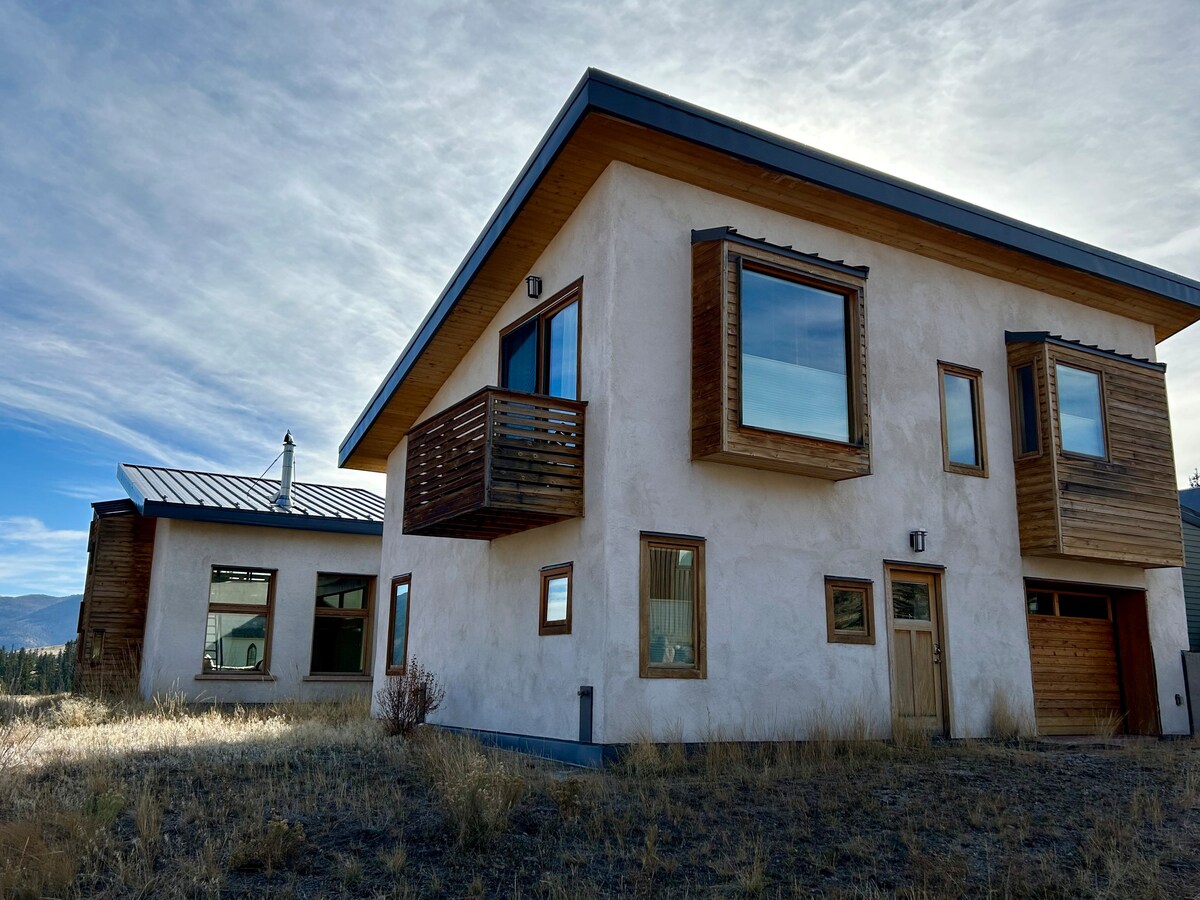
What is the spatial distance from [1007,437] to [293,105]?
10.7 meters

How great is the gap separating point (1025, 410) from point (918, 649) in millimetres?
3766

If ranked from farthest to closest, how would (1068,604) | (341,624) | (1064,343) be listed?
(341,624) → (1068,604) → (1064,343)

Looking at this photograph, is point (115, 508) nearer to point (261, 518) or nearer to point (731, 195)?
point (261, 518)

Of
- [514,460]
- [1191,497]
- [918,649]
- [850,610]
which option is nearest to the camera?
[514,460]

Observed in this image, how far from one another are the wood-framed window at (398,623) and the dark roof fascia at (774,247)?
7884mm

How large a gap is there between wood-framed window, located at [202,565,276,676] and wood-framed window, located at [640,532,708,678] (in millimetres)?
11199

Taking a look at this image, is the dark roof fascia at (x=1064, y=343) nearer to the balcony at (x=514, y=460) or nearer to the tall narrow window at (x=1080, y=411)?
the tall narrow window at (x=1080, y=411)

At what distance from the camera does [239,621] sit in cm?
1923

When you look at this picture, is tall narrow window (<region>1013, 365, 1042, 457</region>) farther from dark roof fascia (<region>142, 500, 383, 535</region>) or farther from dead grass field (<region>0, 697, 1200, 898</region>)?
dark roof fascia (<region>142, 500, 383, 535</region>)

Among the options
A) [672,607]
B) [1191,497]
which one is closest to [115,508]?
[672,607]

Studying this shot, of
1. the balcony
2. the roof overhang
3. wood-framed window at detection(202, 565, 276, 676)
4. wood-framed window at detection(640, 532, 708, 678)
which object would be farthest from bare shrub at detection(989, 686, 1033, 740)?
wood-framed window at detection(202, 565, 276, 676)

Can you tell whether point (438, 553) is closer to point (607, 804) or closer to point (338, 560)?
point (338, 560)

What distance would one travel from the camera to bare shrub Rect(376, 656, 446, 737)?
12.6 meters

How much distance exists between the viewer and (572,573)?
11031 mm
